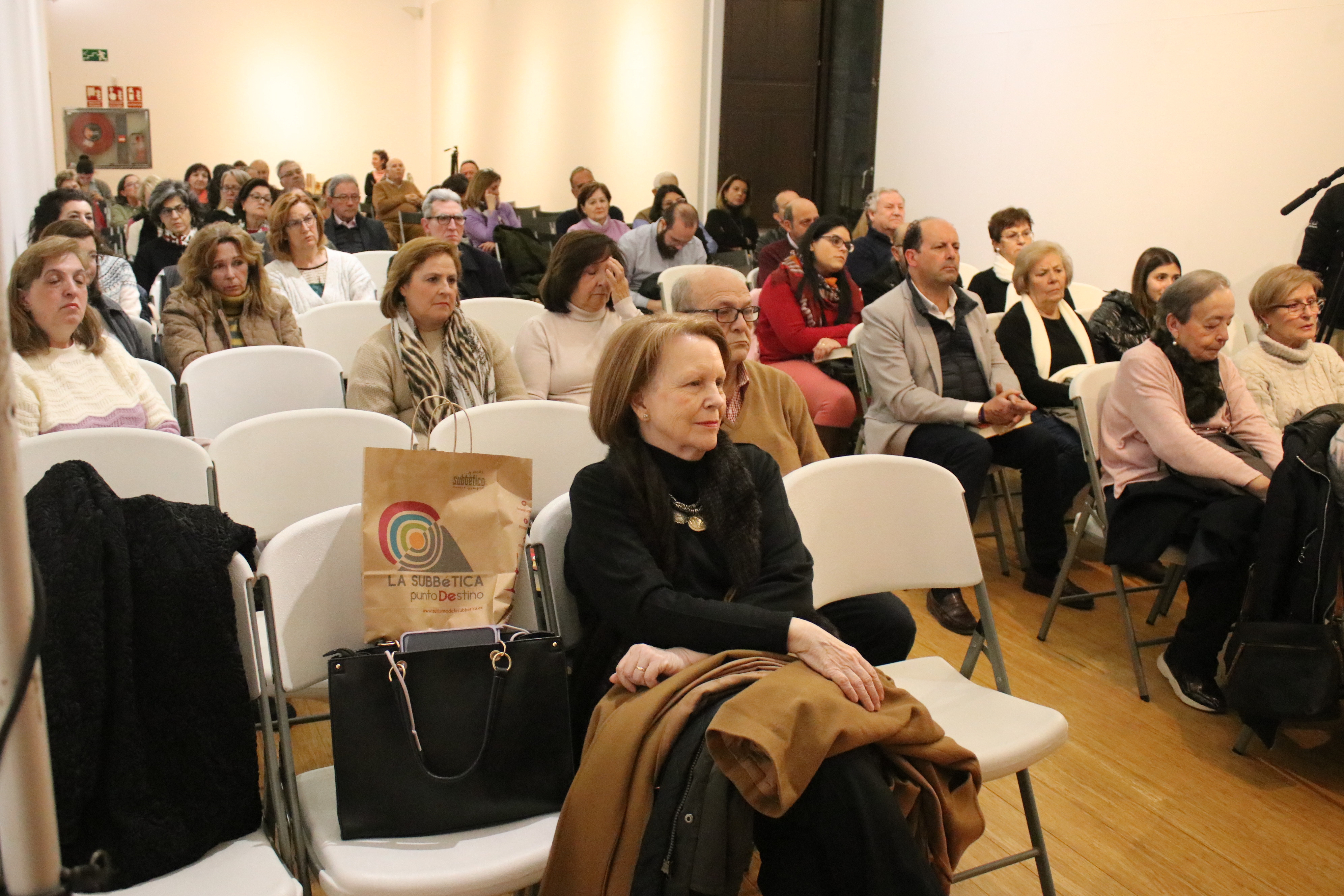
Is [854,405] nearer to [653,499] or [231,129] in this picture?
[653,499]

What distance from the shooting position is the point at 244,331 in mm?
4254

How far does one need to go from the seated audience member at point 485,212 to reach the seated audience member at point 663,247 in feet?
4.22

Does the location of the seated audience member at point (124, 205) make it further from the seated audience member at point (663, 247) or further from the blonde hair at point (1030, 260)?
the blonde hair at point (1030, 260)

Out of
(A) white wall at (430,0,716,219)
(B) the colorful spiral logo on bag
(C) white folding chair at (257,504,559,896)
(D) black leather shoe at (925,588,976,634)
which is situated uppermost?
(A) white wall at (430,0,716,219)

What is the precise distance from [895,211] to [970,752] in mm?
5404

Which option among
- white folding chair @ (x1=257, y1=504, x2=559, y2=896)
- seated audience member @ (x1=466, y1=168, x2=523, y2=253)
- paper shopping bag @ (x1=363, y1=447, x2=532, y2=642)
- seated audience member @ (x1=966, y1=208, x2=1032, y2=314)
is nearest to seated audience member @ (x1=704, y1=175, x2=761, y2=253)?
seated audience member @ (x1=466, y1=168, x2=523, y2=253)

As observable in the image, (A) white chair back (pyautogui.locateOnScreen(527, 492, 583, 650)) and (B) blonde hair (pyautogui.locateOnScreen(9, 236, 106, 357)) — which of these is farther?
(B) blonde hair (pyautogui.locateOnScreen(9, 236, 106, 357))

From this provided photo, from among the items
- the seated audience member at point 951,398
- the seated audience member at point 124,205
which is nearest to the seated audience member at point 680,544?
the seated audience member at point 951,398

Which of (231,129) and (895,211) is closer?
(895,211)

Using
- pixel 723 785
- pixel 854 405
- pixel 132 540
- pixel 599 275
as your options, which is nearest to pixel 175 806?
pixel 132 540

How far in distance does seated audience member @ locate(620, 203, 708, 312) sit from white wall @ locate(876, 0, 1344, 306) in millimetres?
2336

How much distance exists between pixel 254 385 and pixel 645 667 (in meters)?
2.23

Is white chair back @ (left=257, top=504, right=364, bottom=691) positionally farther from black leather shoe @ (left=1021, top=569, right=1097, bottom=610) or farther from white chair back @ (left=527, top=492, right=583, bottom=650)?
black leather shoe @ (left=1021, top=569, right=1097, bottom=610)

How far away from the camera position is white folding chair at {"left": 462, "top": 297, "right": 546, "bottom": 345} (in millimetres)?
4750
